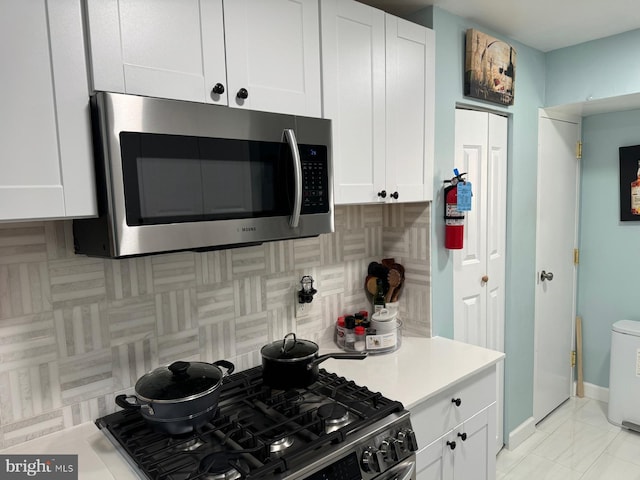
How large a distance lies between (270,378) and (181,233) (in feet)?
2.13

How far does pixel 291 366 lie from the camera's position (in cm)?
151

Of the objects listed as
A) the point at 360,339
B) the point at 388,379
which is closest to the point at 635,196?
the point at 360,339

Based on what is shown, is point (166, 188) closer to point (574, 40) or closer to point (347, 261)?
point (347, 261)

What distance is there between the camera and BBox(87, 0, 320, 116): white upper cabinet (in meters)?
1.08

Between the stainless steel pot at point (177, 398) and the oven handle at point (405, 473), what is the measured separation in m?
0.58

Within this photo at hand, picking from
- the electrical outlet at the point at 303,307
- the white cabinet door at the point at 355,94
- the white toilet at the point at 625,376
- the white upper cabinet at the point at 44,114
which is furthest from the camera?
the white toilet at the point at 625,376

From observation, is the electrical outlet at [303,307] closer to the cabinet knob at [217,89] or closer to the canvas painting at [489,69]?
the cabinet knob at [217,89]

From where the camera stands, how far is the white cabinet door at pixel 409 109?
181cm

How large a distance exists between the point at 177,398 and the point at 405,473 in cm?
75

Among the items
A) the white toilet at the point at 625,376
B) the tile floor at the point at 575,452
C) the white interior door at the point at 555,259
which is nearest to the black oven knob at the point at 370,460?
the tile floor at the point at 575,452

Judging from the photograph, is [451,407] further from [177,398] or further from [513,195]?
[513,195]

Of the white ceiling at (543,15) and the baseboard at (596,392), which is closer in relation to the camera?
the white ceiling at (543,15)

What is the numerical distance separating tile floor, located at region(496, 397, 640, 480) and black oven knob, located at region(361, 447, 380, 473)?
1.59 metres

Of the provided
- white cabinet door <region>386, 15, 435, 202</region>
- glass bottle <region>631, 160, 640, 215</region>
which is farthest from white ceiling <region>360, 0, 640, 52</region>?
glass bottle <region>631, 160, 640, 215</region>
